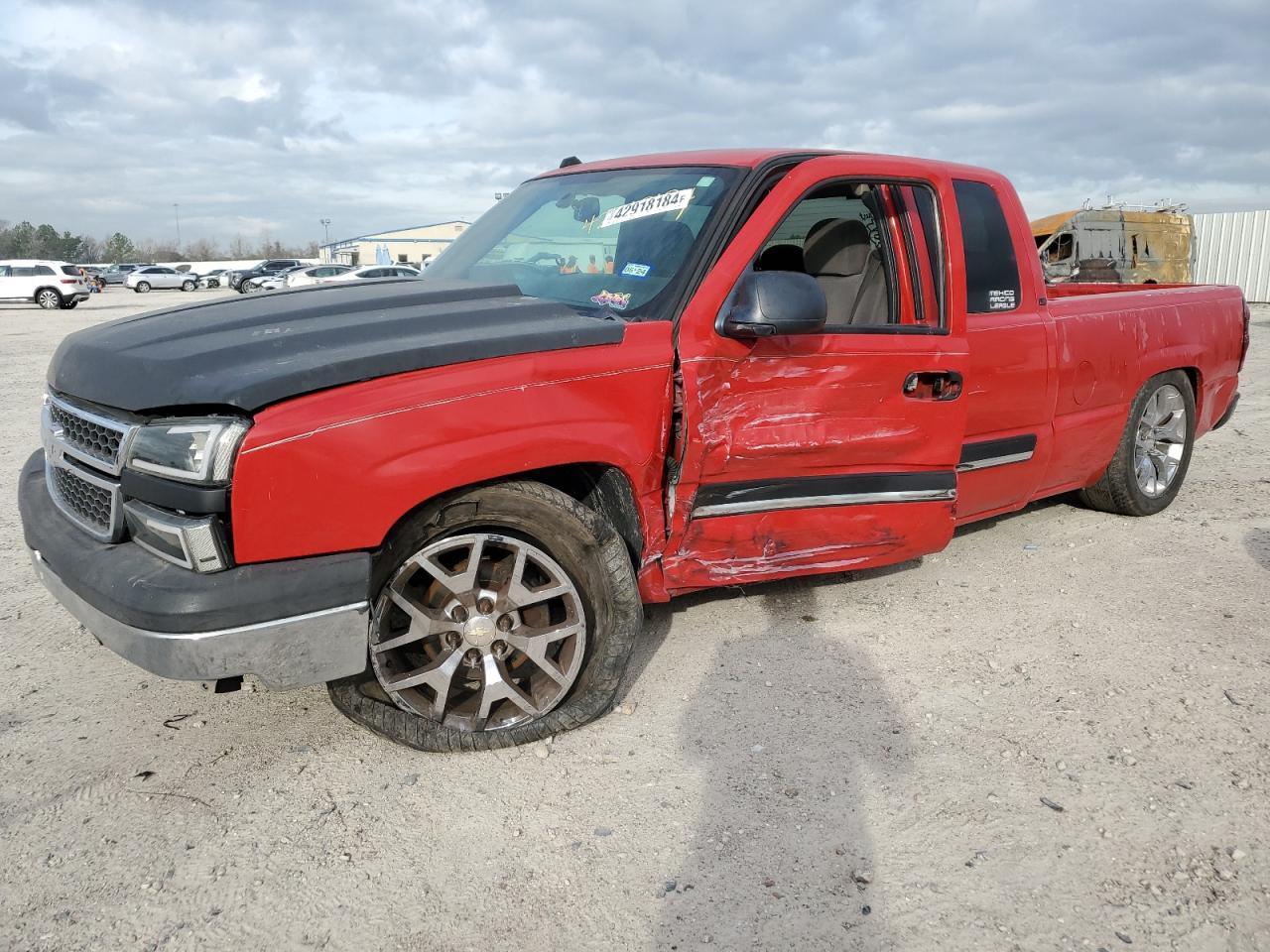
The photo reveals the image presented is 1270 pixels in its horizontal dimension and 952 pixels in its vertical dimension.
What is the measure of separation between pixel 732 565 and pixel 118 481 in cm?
202

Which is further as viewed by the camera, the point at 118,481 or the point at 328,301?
the point at 328,301

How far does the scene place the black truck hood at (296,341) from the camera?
2.57 metres

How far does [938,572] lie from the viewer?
4809 millimetres

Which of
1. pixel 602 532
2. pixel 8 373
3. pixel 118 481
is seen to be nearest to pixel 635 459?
pixel 602 532

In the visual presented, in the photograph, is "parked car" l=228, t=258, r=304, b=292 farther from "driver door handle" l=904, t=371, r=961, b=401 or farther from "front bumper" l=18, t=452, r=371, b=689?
"front bumper" l=18, t=452, r=371, b=689

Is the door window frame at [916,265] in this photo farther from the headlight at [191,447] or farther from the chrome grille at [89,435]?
the chrome grille at [89,435]

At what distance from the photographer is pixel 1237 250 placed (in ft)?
97.3

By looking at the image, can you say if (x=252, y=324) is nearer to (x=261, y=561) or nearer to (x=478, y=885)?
(x=261, y=561)

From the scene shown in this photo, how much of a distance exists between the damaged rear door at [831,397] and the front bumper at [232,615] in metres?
1.22

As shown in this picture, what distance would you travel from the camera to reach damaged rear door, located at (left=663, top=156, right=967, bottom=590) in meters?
3.34

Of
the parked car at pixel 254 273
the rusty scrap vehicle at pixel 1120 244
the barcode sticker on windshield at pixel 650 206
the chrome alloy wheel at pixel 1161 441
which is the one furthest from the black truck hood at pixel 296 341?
the parked car at pixel 254 273

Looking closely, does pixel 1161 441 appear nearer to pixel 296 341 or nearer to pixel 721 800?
pixel 721 800

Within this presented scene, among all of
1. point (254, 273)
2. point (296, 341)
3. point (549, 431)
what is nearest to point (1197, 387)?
point (549, 431)

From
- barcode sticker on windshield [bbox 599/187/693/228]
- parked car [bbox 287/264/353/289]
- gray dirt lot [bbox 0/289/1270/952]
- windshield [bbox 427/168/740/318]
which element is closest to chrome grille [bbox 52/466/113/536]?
gray dirt lot [bbox 0/289/1270/952]
